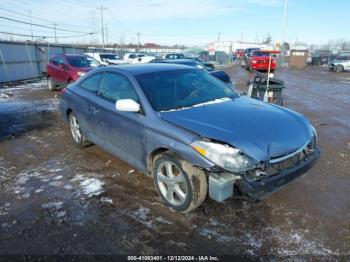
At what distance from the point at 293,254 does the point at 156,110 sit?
83.8 inches

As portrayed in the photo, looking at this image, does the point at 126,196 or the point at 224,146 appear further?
the point at 126,196

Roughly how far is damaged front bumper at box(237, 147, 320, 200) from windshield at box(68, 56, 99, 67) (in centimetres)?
1093

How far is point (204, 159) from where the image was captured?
302 cm

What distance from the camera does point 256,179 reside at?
9.81 feet

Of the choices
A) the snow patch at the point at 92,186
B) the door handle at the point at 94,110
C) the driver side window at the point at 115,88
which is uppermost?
the driver side window at the point at 115,88

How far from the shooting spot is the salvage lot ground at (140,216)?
2.93 metres

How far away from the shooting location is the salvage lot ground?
293cm

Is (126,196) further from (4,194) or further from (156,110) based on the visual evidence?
(4,194)

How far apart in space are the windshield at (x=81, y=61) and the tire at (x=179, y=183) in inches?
394

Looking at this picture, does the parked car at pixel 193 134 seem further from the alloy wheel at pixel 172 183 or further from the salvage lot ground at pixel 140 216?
the salvage lot ground at pixel 140 216

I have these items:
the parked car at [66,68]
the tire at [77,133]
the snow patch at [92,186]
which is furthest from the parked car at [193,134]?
the parked car at [66,68]

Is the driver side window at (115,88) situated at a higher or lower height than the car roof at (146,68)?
lower

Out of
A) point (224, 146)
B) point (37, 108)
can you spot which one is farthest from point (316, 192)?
point (37, 108)

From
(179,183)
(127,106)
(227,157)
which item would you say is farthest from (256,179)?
(127,106)
